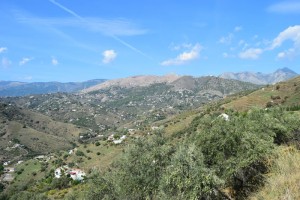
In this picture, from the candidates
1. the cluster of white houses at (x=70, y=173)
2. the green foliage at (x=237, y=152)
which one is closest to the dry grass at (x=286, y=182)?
the green foliage at (x=237, y=152)

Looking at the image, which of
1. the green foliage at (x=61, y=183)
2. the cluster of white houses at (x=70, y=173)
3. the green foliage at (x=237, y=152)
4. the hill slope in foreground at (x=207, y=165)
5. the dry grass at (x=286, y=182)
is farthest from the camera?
the cluster of white houses at (x=70, y=173)

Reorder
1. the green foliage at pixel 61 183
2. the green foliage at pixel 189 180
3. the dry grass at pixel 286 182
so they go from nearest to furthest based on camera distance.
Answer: the dry grass at pixel 286 182
the green foliage at pixel 189 180
the green foliage at pixel 61 183

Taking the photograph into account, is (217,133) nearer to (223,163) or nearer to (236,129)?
(236,129)

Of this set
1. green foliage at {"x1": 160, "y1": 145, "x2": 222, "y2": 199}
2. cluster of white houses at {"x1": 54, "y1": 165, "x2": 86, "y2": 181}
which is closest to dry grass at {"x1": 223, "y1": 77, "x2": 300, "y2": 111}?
cluster of white houses at {"x1": 54, "y1": 165, "x2": 86, "y2": 181}

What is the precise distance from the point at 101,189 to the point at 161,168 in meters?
8.82

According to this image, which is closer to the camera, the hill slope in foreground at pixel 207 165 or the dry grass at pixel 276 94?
the hill slope in foreground at pixel 207 165

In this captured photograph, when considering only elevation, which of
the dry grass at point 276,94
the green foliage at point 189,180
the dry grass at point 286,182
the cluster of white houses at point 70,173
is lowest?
the cluster of white houses at point 70,173

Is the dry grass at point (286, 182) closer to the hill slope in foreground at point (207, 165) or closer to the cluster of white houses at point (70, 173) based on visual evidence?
the hill slope in foreground at point (207, 165)

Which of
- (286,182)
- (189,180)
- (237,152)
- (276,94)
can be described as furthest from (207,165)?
(276,94)

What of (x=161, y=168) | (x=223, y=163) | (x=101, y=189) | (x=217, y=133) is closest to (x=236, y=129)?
(x=217, y=133)

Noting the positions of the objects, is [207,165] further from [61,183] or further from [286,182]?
[61,183]

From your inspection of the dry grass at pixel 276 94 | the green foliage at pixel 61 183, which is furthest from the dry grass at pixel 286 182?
the dry grass at pixel 276 94

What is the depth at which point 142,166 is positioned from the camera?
34.2 metres

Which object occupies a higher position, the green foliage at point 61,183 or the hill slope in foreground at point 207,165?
the hill slope in foreground at point 207,165
